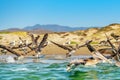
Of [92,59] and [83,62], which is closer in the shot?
[83,62]

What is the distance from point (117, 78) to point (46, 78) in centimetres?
371

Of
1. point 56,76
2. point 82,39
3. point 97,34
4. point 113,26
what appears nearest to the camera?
point 56,76

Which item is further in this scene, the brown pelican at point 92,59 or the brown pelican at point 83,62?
the brown pelican at point 92,59

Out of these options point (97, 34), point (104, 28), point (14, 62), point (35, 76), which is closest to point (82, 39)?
point (97, 34)

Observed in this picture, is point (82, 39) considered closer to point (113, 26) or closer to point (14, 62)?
point (113, 26)

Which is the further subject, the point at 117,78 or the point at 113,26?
the point at 113,26

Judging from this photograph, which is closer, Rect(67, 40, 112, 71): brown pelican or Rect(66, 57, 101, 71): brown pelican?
Rect(66, 57, 101, 71): brown pelican

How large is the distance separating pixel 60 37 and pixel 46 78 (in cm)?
7344

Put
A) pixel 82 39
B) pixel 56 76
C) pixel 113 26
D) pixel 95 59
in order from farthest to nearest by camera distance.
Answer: pixel 113 26, pixel 82 39, pixel 56 76, pixel 95 59

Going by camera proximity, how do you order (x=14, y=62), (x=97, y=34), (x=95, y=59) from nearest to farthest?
(x=95, y=59) → (x=14, y=62) → (x=97, y=34)

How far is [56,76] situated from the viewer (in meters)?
22.4

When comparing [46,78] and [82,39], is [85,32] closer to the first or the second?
[82,39]

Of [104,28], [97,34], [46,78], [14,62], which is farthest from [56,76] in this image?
[104,28]

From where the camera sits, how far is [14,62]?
34.8 metres
